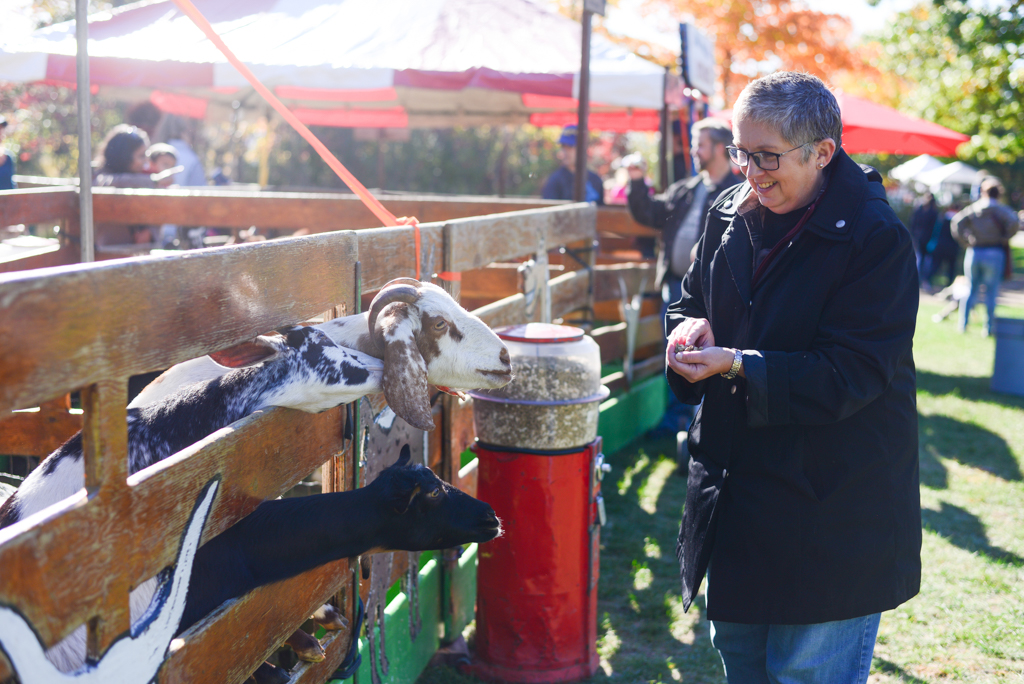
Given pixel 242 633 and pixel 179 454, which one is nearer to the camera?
pixel 179 454

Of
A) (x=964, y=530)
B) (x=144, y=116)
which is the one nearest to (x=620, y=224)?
(x=964, y=530)

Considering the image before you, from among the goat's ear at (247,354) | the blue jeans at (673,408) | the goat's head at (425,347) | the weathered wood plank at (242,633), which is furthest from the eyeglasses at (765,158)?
the blue jeans at (673,408)

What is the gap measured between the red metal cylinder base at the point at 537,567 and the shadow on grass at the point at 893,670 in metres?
1.33

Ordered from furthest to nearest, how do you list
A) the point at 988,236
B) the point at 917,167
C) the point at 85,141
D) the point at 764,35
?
the point at 917,167, the point at 764,35, the point at 988,236, the point at 85,141

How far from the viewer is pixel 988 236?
10961 millimetres

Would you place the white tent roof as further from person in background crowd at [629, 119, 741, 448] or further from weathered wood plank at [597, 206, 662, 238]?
person in background crowd at [629, 119, 741, 448]

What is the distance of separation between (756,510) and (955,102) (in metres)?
21.8

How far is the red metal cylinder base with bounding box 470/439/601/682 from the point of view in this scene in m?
3.09

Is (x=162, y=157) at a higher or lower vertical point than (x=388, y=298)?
higher

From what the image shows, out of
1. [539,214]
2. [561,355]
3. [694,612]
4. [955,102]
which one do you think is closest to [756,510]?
[561,355]

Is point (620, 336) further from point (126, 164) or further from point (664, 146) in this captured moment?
point (126, 164)

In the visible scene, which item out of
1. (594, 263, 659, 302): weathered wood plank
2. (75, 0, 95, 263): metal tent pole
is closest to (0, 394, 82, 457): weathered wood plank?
(75, 0, 95, 263): metal tent pole

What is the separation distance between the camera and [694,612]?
13.4 ft

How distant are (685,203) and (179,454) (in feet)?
15.4
